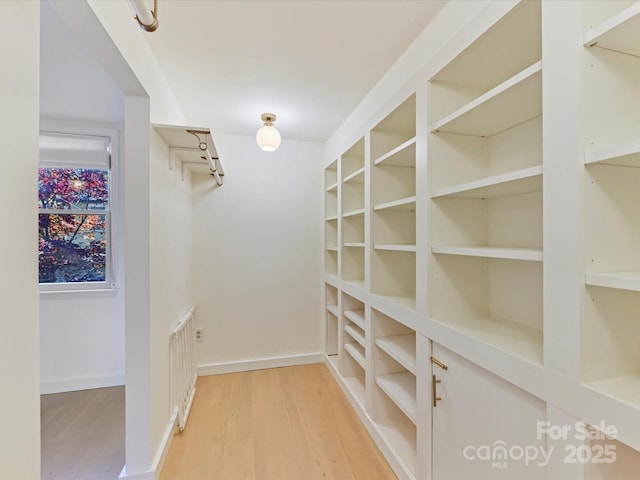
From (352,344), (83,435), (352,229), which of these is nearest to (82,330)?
(83,435)

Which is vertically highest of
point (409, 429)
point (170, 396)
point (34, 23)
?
point (34, 23)

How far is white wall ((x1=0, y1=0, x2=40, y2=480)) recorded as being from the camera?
2.08 feet

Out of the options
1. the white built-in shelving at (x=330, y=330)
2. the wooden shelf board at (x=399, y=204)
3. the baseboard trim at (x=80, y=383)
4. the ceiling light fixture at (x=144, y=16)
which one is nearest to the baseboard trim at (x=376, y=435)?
the white built-in shelving at (x=330, y=330)

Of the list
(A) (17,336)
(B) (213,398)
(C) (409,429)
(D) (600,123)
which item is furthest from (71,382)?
(D) (600,123)

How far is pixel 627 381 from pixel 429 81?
136 centimetres

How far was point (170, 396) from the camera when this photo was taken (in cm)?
199

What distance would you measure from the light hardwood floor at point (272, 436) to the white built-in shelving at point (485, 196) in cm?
119

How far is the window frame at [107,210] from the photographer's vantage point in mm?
2609

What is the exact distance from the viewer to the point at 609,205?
0.79 meters

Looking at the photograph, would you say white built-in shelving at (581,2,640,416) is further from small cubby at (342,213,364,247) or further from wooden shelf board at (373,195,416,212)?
small cubby at (342,213,364,247)

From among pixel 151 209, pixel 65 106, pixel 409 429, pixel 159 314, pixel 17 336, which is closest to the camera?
pixel 17 336

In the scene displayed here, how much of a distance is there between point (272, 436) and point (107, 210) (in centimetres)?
252

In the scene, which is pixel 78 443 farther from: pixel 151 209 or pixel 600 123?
pixel 600 123

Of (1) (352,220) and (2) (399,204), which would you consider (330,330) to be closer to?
(1) (352,220)
